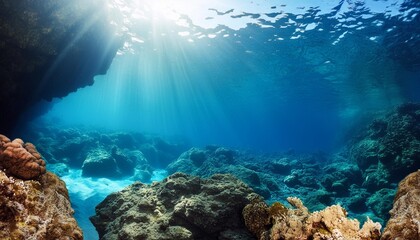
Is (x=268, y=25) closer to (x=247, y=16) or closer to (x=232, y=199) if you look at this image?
(x=247, y=16)

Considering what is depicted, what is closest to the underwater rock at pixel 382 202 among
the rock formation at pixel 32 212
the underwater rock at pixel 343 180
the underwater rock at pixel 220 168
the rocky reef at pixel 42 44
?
the underwater rock at pixel 343 180

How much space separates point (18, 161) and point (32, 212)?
922 millimetres

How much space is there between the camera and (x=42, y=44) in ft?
38.4

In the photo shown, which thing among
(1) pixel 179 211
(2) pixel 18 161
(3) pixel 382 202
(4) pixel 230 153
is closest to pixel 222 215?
(1) pixel 179 211

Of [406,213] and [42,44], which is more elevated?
[42,44]

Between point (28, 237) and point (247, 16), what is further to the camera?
point (247, 16)

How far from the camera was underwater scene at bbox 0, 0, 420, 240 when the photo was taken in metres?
4.05

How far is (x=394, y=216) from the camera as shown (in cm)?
362

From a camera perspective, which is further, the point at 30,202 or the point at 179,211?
the point at 179,211

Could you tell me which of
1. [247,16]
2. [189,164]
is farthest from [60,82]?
[247,16]

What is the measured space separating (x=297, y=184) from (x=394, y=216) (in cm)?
1596

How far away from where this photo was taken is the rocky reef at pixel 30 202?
3.40 metres

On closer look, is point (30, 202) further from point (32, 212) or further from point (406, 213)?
point (406, 213)

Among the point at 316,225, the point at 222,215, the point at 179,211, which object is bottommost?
the point at 316,225
